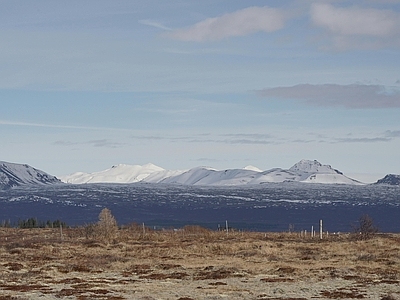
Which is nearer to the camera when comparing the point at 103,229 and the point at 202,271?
the point at 202,271

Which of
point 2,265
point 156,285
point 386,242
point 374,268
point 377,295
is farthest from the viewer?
point 386,242

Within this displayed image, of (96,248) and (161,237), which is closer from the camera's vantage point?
(96,248)

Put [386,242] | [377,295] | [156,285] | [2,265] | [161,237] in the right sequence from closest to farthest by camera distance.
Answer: [377,295] < [156,285] < [2,265] < [386,242] < [161,237]

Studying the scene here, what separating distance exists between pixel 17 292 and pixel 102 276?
766cm

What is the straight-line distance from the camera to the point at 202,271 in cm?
3650

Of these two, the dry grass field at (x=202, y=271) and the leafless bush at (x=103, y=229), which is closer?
the dry grass field at (x=202, y=271)

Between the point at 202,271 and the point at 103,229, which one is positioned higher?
the point at 103,229

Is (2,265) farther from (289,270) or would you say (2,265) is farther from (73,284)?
(289,270)

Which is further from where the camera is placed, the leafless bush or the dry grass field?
the leafless bush

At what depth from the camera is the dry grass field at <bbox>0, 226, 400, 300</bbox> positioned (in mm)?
27234

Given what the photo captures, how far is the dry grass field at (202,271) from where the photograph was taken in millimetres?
27234

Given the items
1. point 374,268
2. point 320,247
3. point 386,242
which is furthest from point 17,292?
point 386,242

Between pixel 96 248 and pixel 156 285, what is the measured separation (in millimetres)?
25953

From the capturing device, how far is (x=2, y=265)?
132 ft
